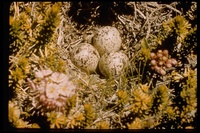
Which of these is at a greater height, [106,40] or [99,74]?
[106,40]

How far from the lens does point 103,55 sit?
81.0 inches

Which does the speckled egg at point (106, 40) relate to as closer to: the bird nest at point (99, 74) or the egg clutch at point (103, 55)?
the egg clutch at point (103, 55)

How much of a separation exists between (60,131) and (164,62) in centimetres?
79

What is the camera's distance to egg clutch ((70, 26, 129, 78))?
2012 millimetres

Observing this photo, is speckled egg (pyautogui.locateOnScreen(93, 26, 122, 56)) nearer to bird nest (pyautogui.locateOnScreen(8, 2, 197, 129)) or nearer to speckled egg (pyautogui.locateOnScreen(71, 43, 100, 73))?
speckled egg (pyautogui.locateOnScreen(71, 43, 100, 73))

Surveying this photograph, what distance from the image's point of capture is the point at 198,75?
5.69ft

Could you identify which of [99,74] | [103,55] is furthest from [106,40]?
[99,74]

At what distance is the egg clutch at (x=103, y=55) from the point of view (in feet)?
6.60

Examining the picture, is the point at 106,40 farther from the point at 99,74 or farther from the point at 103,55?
the point at 99,74

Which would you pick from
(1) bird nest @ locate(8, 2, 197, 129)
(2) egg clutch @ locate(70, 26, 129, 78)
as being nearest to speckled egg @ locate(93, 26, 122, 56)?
(2) egg clutch @ locate(70, 26, 129, 78)

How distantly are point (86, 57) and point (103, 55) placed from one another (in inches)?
4.9

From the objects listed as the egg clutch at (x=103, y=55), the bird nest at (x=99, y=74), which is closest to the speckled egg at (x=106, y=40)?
the egg clutch at (x=103, y=55)

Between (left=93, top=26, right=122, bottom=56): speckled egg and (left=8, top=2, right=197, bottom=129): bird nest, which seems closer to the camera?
(left=8, top=2, right=197, bottom=129): bird nest

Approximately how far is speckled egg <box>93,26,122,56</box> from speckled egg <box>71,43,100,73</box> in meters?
0.04
